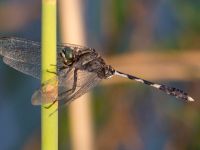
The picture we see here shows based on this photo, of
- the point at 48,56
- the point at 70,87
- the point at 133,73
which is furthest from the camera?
the point at 133,73

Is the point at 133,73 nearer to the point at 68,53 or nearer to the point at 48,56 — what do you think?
the point at 68,53

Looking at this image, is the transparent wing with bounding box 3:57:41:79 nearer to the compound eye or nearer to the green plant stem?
the compound eye

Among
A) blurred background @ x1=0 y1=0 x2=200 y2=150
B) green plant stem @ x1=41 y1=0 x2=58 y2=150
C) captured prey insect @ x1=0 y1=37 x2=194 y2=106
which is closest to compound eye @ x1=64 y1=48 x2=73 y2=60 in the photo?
captured prey insect @ x1=0 y1=37 x2=194 y2=106

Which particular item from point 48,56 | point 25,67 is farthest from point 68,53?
point 48,56

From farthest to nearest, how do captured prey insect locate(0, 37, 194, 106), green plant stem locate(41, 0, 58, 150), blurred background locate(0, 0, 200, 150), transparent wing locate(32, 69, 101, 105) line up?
blurred background locate(0, 0, 200, 150)
captured prey insect locate(0, 37, 194, 106)
transparent wing locate(32, 69, 101, 105)
green plant stem locate(41, 0, 58, 150)

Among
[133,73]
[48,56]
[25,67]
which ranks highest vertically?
[48,56]

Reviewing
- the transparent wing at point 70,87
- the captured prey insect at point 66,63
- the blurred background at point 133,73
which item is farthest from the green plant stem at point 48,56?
the blurred background at point 133,73

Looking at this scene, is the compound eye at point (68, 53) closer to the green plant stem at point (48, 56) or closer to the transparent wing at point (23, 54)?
the transparent wing at point (23, 54)

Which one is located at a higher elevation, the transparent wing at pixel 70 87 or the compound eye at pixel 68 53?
the compound eye at pixel 68 53
